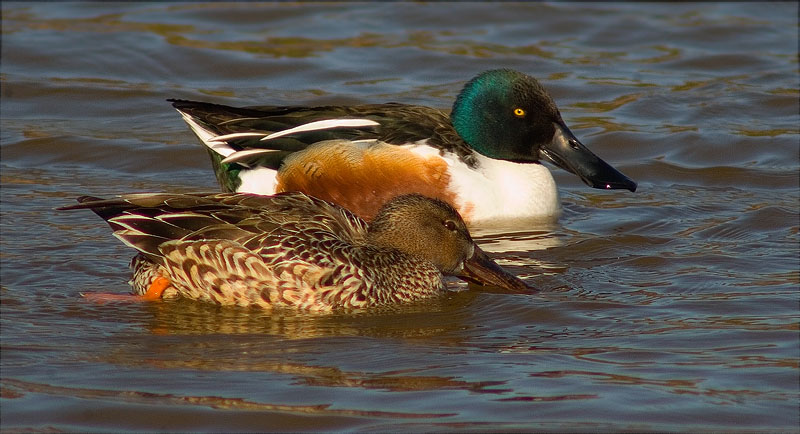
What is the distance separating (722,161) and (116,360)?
18.7ft

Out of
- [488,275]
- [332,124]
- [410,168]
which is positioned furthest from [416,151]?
[488,275]

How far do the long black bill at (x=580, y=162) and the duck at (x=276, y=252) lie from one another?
1771 mm

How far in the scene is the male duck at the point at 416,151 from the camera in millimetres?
8430

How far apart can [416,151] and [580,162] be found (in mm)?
1065

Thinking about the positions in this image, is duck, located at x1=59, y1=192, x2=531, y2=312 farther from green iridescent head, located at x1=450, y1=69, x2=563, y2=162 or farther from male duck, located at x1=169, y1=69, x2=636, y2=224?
green iridescent head, located at x1=450, y1=69, x2=563, y2=162

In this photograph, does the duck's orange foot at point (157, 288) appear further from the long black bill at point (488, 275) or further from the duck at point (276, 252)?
the long black bill at point (488, 275)

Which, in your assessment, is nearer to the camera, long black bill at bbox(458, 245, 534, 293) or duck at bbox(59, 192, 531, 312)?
duck at bbox(59, 192, 531, 312)

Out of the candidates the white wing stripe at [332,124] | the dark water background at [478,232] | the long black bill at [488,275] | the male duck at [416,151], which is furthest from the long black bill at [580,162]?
the long black bill at [488,275]

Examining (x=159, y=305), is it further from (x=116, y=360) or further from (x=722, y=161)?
(x=722, y=161)

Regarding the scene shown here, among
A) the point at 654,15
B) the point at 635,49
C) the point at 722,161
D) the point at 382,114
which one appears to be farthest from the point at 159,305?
the point at 654,15

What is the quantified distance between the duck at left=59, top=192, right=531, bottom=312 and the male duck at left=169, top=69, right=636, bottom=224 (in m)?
1.46

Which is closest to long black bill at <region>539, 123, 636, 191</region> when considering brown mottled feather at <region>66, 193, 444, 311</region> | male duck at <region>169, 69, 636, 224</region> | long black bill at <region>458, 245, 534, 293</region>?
male duck at <region>169, 69, 636, 224</region>

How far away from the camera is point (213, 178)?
9.90 meters

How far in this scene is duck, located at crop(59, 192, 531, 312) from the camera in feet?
21.4
